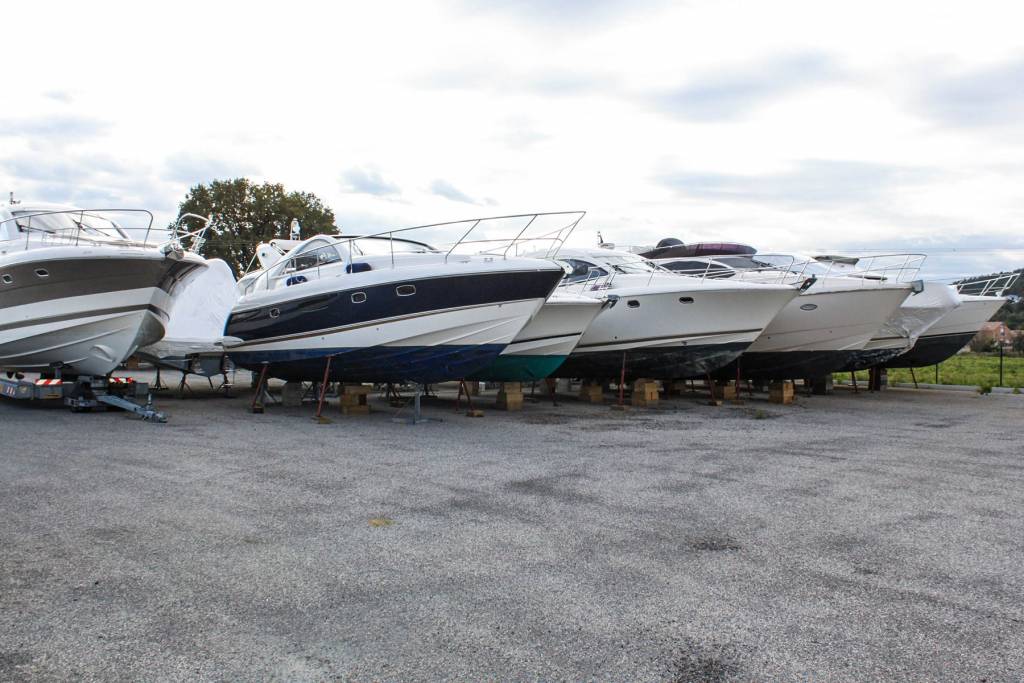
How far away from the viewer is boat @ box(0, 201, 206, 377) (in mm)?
10477

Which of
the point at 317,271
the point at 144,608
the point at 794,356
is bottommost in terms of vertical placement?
the point at 144,608

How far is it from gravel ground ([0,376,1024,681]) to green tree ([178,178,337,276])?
93.6 feet

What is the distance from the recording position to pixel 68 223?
12.7 m

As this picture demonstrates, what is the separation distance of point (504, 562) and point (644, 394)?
10.1 m

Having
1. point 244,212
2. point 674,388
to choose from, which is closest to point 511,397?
point 674,388

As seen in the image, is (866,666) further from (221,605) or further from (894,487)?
(894,487)

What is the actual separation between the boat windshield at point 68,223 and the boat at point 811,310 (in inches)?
386

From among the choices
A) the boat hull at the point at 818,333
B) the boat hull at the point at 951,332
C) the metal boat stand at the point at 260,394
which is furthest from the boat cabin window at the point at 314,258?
the boat hull at the point at 951,332

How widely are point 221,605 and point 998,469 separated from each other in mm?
7028

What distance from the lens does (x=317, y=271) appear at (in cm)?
1152

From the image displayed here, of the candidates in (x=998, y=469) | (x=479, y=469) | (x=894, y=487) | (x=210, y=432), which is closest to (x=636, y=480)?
(x=479, y=469)

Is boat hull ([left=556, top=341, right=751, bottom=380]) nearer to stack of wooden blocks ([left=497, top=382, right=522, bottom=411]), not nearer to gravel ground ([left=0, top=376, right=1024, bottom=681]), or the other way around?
stack of wooden blocks ([left=497, top=382, right=522, bottom=411])

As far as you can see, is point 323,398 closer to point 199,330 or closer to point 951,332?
point 199,330

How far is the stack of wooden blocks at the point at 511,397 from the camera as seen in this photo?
1317 cm
